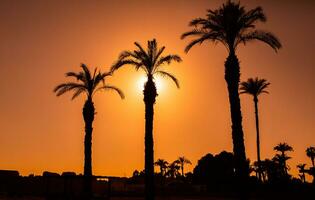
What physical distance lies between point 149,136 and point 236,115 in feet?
25.6

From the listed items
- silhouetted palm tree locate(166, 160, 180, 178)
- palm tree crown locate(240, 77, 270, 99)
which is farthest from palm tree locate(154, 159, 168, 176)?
palm tree crown locate(240, 77, 270, 99)

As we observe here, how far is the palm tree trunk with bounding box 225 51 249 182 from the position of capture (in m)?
26.7

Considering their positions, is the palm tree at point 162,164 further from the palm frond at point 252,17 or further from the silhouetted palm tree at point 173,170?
the palm frond at point 252,17

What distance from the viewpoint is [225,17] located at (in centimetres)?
2906

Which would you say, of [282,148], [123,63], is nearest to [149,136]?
[123,63]

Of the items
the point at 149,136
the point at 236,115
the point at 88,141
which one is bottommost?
the point at 149,136

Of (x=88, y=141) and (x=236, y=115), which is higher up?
(x=236, y=115)

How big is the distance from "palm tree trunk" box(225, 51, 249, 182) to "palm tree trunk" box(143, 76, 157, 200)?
23.9 ft

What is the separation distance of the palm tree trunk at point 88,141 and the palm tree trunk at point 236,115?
14.9 metres

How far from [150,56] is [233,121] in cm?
1039

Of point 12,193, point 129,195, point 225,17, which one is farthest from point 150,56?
point 129,195

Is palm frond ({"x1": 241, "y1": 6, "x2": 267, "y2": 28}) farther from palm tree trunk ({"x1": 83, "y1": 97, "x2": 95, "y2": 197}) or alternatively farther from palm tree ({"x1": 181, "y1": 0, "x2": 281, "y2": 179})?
palm tree trunk ({"x1": 83, "y1": 97, "x2": 95, "y2": 197})

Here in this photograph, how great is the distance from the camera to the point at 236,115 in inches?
1089

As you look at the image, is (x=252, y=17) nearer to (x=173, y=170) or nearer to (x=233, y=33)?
(x=233, y=33)
